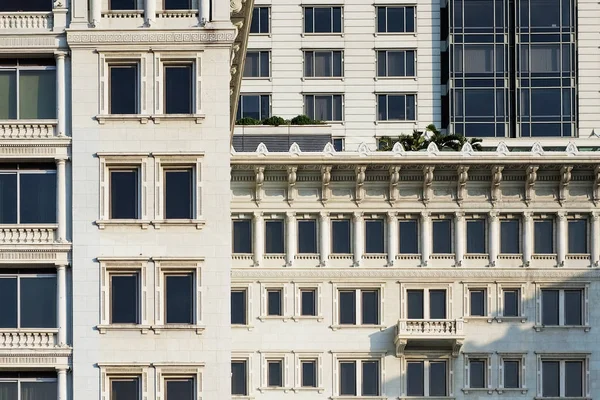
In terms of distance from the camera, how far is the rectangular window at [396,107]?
106m

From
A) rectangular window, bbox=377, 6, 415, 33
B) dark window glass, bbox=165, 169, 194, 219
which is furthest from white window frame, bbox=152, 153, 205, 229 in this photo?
rectangular window, bbox=377, 6, 415, 33

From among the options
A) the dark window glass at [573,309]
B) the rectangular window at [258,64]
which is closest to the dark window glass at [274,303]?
the dark window glass at [573,309]

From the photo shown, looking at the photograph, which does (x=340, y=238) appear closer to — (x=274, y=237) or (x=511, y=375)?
(x=274, y=237)

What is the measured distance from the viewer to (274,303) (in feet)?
280

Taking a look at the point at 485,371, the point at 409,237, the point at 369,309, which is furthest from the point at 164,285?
the point at 485,371

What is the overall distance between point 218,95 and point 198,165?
2152mm

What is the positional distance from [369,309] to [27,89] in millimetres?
36574

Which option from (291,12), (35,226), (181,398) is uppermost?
(291,12)

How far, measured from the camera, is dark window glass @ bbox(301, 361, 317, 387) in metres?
84.8

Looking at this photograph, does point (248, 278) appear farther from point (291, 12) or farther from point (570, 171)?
point (291, 12)

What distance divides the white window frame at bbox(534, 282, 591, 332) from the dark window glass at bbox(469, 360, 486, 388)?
10.6 feet

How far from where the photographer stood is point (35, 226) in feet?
167

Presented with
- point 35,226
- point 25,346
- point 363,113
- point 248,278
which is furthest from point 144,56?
point 363,113

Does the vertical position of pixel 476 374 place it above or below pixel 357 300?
below
